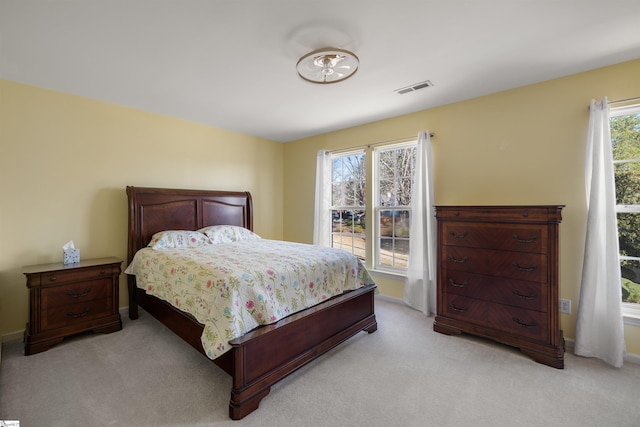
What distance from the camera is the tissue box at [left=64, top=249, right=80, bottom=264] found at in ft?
8.89

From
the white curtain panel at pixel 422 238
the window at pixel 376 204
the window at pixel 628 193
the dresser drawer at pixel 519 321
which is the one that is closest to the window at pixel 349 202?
the window at pixel 376 204

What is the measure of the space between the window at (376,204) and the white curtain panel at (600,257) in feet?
5.64

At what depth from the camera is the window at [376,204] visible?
373cm

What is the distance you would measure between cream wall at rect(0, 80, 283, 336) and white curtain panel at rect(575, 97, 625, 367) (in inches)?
170

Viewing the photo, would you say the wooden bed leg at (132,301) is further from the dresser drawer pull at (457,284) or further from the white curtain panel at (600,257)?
the white curtain panel at (600,257)

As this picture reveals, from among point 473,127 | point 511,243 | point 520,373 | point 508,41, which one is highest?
point 508,41

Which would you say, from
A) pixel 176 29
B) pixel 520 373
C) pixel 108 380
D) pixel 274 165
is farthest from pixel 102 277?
pixel 520 373

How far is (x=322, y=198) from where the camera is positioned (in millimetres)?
4383

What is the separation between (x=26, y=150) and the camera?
8.80 ft

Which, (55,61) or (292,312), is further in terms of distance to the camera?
(55,61)

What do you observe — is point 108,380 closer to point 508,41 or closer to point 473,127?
point 508,41

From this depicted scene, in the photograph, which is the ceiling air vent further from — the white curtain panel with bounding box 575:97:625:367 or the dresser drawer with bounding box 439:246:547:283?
the dresser drawer with bounding box 439:246:547:283

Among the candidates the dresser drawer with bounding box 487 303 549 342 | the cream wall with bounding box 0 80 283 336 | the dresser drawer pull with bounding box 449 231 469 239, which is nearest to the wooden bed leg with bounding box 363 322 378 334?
the dresser drawer with bounding box 487 303 549 342

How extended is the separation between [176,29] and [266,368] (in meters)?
2.38
